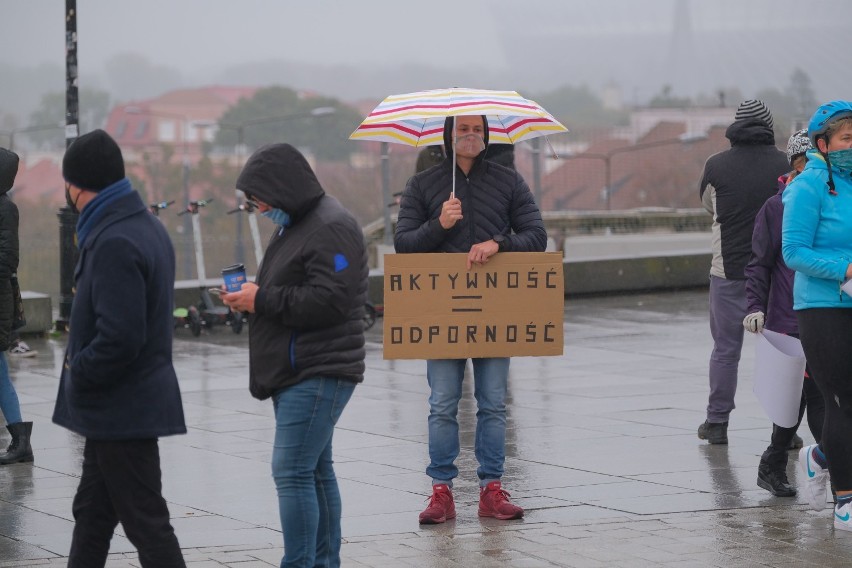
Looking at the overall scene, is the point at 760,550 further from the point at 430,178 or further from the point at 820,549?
the point at 430,178

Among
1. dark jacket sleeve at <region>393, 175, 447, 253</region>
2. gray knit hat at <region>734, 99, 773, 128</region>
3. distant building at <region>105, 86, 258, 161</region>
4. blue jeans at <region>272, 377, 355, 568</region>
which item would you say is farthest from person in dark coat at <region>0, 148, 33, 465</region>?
distant building at <region>105, 86, 258, 161</region>

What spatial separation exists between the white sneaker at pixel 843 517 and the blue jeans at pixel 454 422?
148 cm

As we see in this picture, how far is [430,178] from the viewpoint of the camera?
684 cm

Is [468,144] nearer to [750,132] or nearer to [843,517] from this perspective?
[843,517]

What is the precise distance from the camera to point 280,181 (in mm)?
5133

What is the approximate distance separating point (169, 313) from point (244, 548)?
1574 mm

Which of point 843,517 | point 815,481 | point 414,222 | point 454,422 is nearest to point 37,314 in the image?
point 414,222

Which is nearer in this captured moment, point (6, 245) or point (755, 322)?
point (755, 322)

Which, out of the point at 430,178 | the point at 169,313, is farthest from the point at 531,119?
the point at 169,313

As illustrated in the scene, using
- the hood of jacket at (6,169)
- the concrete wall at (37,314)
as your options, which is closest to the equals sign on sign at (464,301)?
the hood of jacket at (6,169)

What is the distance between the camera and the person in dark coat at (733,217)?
8508 millimetres

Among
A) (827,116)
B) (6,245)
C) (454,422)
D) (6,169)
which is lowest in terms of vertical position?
(454,422)

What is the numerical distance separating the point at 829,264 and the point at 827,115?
0.67 meters

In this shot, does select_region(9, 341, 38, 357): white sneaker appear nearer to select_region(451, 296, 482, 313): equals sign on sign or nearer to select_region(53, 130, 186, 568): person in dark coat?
select_region(451, 296, 482, 313): equals sign on sign
